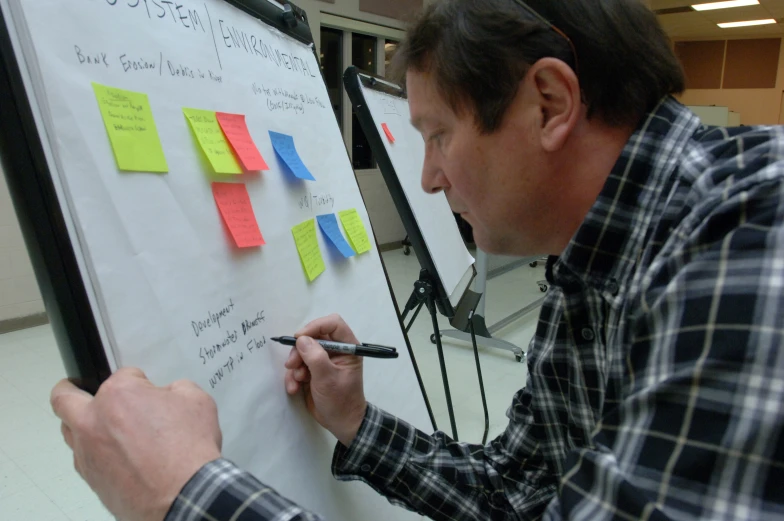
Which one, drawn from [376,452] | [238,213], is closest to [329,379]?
[376,452]

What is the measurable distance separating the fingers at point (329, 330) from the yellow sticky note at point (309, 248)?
8 cm

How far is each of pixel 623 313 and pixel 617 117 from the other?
10.4 inches

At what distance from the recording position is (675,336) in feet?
1.47

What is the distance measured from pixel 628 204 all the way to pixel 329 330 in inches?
18.1

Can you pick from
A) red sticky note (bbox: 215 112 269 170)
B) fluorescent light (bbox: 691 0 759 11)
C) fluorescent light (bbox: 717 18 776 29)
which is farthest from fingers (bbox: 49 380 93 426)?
fluorescent light (bbox: 717 18 776 29)

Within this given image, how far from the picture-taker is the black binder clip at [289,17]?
38.5 inches

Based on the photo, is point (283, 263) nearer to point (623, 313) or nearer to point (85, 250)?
point (85, 250)

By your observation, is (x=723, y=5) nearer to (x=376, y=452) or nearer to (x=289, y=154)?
(x=289, y=154)

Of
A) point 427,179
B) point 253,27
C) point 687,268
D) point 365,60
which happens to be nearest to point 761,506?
point 687,268

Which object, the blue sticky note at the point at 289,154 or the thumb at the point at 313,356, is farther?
the blue sticky note at the point at 289,154

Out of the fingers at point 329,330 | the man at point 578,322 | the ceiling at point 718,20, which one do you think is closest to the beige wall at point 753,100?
the ceiling at point 718,20

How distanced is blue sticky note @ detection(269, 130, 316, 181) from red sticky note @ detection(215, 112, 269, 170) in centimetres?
7

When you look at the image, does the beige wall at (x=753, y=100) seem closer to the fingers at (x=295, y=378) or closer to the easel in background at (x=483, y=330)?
the easel in background at (x=483, y=330)

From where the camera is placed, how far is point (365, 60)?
557 centimetres
